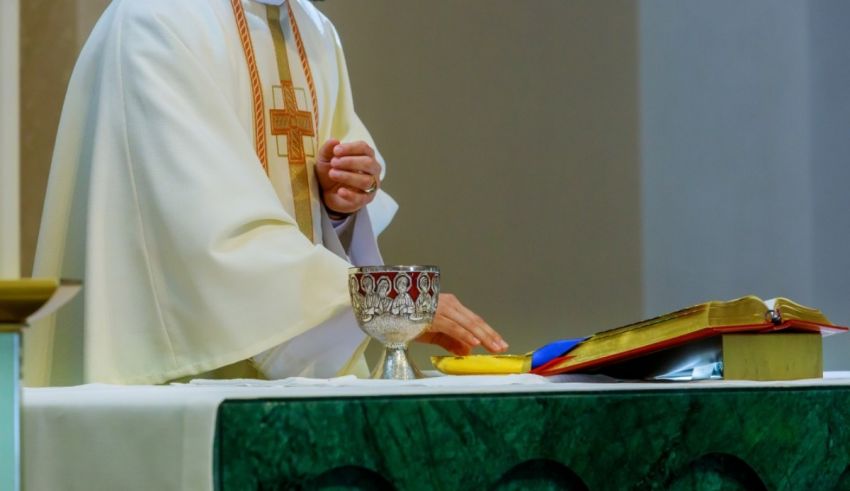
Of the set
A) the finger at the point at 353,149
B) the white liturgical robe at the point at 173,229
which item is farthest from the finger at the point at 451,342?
the finger at the point at 353,149

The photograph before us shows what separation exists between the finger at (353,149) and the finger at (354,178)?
35mm

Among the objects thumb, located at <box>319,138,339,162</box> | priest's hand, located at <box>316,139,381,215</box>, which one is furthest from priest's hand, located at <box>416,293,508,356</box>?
thumb, located at <box>319,138,339,162</box>

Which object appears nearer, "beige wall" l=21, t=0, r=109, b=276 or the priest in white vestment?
the priest in white vestment

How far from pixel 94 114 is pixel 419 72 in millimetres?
2532

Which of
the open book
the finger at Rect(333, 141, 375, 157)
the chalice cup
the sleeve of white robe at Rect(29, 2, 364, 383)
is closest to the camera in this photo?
the open book

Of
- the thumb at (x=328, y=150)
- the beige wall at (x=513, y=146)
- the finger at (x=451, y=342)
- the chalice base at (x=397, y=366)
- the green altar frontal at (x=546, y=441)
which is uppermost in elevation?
the beige wall at (x=513, y=146)

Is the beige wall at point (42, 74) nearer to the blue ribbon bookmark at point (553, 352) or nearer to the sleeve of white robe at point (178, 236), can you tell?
the sleeve of white robe at point (178, 236)

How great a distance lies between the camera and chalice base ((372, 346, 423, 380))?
63.8 inches

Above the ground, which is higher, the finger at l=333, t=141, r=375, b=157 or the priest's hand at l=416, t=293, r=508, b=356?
the finger at l=333, t=141, r=375, b=157

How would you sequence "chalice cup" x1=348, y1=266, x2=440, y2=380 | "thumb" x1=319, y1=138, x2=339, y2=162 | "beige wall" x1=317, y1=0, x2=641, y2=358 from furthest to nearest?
"beige wall" x1=317, y1=0, x2=641, y2=358, "thumb" x1=319, y1=138, x2=339, y2=162, "chalice cup" x1=348, y1=266, x2=440, y2=380

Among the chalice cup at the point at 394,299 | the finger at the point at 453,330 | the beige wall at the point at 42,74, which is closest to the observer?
the chalice cup at the point at 394,299

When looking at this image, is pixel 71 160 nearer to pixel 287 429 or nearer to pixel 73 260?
pixel 73 260

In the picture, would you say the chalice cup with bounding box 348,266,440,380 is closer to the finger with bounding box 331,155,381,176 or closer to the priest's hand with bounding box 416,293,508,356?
the priest's hand with bounding box 416,293,508,356

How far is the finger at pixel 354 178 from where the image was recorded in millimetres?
2196
